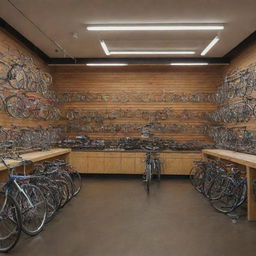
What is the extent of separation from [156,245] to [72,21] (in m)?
4.66

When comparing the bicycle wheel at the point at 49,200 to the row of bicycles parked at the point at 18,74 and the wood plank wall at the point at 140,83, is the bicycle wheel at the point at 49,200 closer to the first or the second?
the row of bicycles parked at the point at 18,74

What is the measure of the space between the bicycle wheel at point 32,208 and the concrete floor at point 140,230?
0.15m

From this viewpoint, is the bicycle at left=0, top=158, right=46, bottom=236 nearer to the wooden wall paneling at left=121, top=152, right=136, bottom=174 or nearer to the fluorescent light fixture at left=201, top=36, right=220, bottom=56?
the wooden wall paneling at left=121, top=152, right=136, bottom=174

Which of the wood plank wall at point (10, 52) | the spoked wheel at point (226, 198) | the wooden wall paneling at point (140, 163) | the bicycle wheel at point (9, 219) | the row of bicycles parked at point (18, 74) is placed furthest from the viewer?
the wooden wall paneling at point (140, 163)

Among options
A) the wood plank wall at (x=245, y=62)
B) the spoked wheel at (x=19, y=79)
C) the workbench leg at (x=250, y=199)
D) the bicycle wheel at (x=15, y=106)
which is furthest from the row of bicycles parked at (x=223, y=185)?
the spoked wheel at (x=19, y=79)

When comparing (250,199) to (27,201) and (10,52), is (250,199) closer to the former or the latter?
(27,201)

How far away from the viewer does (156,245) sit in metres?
3.60

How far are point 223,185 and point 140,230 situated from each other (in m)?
2.20

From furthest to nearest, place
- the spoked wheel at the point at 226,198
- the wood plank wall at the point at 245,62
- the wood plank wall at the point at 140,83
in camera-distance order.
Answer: the wood plank wall at the point at 140,83, the wood plank wall at the point at 245,62, the spoked wheel at the point at 226,198

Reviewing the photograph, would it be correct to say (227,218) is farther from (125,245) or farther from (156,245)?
(125,245)

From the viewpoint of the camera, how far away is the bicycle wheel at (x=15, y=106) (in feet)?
18.1

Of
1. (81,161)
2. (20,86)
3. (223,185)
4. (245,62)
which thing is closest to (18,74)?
(20,86)

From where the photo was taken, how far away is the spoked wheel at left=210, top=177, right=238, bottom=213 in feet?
16.4

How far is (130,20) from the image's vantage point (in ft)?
17.9
